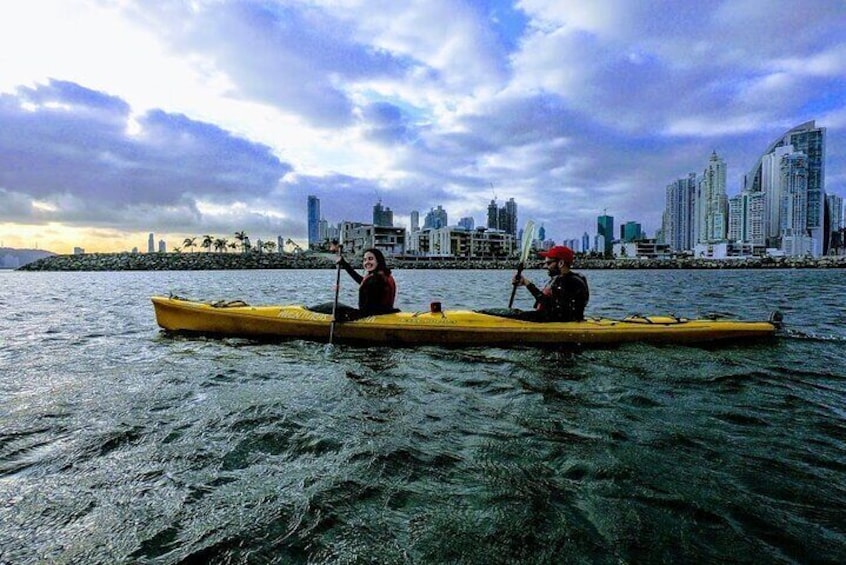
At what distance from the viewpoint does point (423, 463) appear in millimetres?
4258

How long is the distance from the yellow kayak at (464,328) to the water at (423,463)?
1.75 meters

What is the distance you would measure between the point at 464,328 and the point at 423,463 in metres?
6.00

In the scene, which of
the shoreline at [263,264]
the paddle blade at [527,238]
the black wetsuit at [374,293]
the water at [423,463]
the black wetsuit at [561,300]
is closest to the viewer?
the water at [423,463]

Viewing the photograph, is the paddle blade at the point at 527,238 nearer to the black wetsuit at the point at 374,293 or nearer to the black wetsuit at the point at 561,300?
the black wetsuit at the point at 561,300

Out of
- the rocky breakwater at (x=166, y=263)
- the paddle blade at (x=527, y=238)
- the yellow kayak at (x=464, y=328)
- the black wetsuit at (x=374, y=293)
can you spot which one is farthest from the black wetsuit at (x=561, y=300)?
the rocky breakwater at (x=166, y=263)

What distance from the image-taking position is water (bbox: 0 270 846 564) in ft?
10.0

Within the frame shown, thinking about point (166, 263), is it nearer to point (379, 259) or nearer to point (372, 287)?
point (372, 287)

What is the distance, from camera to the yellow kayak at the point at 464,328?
10.0m

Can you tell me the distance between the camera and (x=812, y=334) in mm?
11320

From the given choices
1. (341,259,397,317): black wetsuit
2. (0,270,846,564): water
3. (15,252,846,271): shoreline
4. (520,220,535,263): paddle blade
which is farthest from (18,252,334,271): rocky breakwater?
(0,270,846,564): water

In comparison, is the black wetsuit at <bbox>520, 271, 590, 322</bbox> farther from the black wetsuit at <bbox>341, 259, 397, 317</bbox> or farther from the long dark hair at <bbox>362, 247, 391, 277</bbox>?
the long dark hair at <bbox>362, 247, 391, 277</bbox>

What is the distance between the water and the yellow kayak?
1746 millimetres

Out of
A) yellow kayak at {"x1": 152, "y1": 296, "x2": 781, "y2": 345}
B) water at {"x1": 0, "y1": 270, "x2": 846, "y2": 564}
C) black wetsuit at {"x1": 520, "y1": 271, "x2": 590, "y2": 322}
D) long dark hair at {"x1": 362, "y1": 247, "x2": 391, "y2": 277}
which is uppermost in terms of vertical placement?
long dark hair at {"x1": 362, "y1": 247, "x2": 391, "y2": 277}

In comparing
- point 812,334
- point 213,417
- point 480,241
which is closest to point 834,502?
point 213,417
